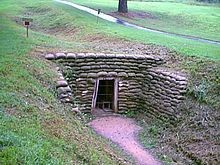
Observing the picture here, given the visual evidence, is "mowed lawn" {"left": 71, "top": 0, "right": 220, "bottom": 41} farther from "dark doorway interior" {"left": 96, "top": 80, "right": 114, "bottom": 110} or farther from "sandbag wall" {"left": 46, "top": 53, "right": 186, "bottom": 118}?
"dark doorway interior" {"left": 96, "top": 80, "right": 114, "bottom": 110}

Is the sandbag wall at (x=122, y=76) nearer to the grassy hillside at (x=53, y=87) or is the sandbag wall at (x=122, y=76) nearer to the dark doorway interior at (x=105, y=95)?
the dark doorway interior at (x=105, y=95)

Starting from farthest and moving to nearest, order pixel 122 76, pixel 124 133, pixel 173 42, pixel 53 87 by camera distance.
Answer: pixel 173 42
pixel 122 76
pixel 124 133
pixel 53 87

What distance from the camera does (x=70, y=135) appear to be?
7891mm

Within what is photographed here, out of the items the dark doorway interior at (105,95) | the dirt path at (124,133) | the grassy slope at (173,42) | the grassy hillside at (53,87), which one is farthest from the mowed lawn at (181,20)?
the dirt path at (124,133)

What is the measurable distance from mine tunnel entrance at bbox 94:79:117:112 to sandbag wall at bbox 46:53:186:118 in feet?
0.94

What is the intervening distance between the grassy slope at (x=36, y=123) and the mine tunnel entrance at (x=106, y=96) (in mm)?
3089

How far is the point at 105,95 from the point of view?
1580 centimetres

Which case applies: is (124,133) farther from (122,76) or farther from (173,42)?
(173,42)

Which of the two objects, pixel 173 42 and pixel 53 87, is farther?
pixel 173 42

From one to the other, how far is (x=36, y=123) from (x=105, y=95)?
8.32 meters

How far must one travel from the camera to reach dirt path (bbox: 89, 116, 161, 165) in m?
11.2

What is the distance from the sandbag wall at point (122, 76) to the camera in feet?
46.7

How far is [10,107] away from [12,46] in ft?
20.8

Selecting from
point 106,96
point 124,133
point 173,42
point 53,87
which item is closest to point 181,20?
point 173,42
